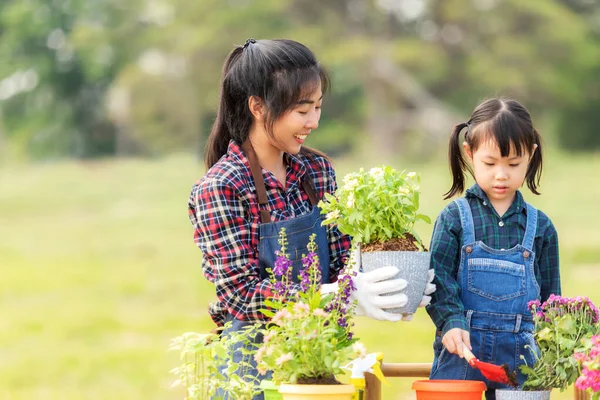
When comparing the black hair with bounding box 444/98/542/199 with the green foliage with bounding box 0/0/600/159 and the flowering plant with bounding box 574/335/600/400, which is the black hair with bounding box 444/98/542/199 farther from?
the green foliage with bounding box 0/0/600/159

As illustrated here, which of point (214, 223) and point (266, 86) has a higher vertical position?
point (266, 86)

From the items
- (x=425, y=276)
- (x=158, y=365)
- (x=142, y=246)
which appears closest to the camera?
(x=425, y=276)

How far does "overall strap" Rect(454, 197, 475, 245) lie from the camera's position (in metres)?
2.57

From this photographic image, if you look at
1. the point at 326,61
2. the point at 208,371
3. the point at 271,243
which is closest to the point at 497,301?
the point at 271,243

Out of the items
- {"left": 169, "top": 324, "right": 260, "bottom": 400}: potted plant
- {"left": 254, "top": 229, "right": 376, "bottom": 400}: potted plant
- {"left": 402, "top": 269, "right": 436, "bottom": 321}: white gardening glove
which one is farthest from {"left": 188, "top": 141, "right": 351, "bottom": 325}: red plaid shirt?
{"left": 402, "top": 269, "right": 436, "bottom": 321}: white gardening glove

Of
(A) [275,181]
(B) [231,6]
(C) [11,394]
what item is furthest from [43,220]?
(A) [275,181]

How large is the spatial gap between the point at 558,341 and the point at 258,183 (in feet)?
2.70

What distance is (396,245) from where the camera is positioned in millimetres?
2307

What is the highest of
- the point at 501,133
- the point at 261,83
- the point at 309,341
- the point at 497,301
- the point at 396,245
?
the point at 261,83

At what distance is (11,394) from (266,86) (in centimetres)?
727

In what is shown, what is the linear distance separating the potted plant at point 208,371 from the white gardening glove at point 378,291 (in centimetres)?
25

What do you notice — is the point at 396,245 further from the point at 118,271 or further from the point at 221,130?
the point at 118,271

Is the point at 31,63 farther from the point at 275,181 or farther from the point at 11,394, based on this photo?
the point at 275,181

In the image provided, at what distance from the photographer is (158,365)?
10.2 m
